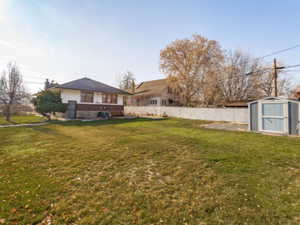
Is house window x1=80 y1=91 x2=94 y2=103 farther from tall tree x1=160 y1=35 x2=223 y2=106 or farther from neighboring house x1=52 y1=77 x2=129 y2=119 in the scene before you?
tall tree x1=160 y1=35 x2=223 y2=106

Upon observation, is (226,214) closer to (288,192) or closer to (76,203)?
(288,192)

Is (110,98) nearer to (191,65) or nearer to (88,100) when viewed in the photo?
(88,100)

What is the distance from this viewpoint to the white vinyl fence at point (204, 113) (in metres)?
14.9

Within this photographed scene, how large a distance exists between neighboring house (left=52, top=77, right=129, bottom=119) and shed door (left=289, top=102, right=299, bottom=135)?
16928mm

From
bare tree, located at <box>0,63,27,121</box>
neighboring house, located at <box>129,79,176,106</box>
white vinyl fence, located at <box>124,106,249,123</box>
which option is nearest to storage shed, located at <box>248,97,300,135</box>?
white vinyl fence, located at <box>124,106,249,123</box>

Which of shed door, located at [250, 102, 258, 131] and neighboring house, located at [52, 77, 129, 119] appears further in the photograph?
neighboring house, located at [52, 77, 129, 119]

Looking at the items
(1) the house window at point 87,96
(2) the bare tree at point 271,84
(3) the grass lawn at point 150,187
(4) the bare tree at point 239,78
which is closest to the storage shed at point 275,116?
(3) the grass lawn at point 150,187

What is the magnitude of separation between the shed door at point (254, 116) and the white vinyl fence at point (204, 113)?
5789mm

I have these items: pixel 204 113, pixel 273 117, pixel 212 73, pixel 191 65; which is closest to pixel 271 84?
pixel 212 73

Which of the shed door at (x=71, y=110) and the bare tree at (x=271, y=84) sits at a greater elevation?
the bare tree at (x=271, y=84)

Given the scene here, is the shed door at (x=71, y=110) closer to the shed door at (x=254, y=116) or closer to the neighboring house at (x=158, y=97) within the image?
the neighboring house at (x=158, y=97)

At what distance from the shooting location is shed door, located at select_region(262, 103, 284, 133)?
322 inches

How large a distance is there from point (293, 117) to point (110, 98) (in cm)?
1795

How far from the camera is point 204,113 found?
17.4m
